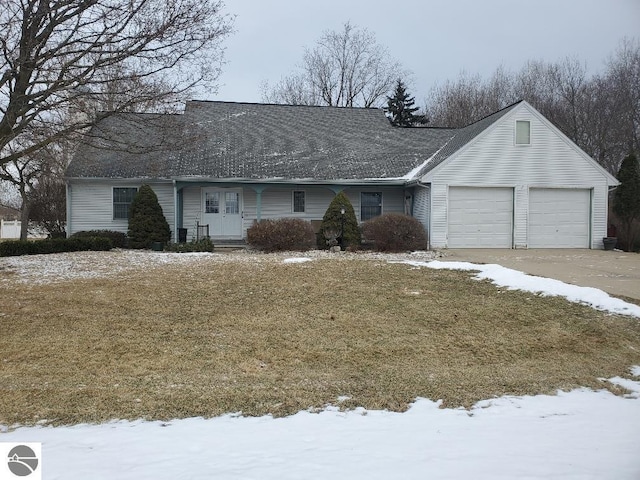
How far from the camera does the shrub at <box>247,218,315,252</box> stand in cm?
1633

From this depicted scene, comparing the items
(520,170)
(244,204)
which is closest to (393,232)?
(520,170)

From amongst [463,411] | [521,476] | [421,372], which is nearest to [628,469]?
[521,476]

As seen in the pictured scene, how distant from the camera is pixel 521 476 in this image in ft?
10.9

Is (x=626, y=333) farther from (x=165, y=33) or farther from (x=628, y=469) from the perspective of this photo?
(x=165, y=33)

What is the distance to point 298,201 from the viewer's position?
20734 millimetres

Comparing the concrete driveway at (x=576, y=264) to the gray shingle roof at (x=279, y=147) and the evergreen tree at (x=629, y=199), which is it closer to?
the evergreen tree at (x=629, y=199)

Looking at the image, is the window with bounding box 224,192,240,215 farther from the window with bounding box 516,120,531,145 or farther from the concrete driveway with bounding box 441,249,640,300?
the window with bounding box 516,120,531,145

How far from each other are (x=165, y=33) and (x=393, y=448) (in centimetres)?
1080

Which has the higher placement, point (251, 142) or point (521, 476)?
point (251, 142)

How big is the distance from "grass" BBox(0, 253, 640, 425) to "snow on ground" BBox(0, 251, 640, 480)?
0.32 metres

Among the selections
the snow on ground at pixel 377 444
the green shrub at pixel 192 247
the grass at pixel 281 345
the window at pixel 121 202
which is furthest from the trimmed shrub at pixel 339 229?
the snow on ground at pixel 377 444

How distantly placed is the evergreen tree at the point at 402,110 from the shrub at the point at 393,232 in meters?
25.5

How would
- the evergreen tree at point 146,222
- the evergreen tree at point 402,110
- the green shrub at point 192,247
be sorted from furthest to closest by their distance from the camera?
the evergreen tree at point 402,110
the evergreen tree at point 146,222
the green shrub at point 192,247

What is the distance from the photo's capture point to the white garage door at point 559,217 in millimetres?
19219
